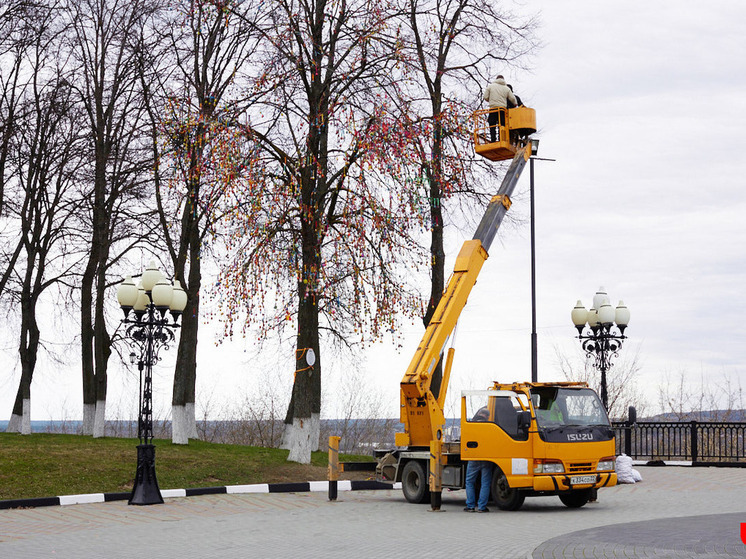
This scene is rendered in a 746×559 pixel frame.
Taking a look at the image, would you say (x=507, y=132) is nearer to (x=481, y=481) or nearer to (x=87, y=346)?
(x=481, y=481)

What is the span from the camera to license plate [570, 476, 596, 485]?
16336 millimetres

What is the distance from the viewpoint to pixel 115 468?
68.0 feet

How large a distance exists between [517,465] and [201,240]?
13.9 metres

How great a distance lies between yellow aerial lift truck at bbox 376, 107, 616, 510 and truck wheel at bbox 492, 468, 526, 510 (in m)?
0.02

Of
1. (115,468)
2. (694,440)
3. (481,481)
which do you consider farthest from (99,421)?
(694,440)

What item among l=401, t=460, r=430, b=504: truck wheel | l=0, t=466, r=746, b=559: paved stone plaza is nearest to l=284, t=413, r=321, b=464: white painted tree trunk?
l=0, t=466, r=746, b=559: paved stone plaza

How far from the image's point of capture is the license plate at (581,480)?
643 inches

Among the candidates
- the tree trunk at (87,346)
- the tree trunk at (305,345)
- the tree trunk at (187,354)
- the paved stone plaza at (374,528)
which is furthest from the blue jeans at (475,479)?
the tree trunk at (87,346)

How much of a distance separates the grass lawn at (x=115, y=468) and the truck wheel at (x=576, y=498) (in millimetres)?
6614

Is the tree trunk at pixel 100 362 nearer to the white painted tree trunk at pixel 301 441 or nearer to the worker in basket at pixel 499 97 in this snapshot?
the white painted tree trunk at pixel 301 441

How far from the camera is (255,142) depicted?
2316 centimetres

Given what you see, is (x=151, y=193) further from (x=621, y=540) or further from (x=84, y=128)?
(x=621, y=540)

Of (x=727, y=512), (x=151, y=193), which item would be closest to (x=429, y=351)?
(x=727, y=512)

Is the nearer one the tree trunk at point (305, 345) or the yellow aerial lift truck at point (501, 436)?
the yellow aerial lift truck at point (501, 436)
